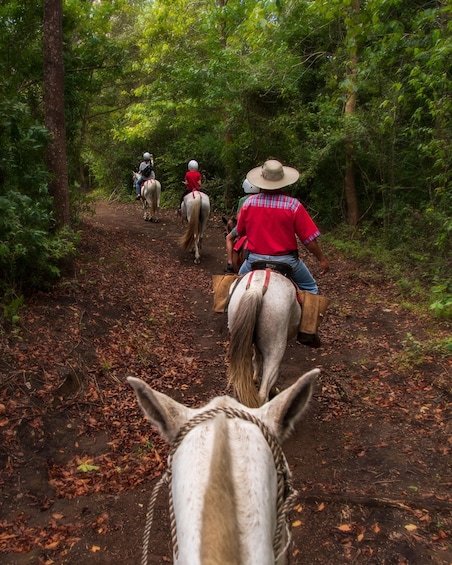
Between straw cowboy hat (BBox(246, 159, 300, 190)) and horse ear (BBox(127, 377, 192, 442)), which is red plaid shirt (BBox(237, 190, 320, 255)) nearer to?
straw cowboy hat (BBox(246, 159, 300, 190))

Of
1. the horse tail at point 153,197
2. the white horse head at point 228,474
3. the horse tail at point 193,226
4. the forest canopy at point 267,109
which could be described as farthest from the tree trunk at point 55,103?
the horse tail at point 153,197

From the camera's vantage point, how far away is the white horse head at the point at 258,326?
3771 millimetres

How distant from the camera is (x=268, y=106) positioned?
1433 cm

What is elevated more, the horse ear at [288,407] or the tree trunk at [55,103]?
the tree trunk at [55,103]

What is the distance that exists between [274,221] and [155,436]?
2618 millimetres

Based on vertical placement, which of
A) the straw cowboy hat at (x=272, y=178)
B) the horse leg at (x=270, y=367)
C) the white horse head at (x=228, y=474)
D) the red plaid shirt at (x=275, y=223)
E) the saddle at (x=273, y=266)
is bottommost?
the horse leg at (x=270, y=367)

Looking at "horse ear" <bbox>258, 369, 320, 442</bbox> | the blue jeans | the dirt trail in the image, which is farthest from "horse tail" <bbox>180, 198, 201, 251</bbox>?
"horse ear" <bbox>258, 369, 320, 442</bbox>

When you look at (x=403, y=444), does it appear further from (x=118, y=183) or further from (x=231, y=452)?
(x=118, y=183)

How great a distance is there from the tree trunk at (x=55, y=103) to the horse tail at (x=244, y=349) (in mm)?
4493

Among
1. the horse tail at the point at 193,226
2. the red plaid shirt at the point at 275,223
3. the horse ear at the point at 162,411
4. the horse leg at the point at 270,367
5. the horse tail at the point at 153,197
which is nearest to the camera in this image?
the horse ear at the point at 162,411

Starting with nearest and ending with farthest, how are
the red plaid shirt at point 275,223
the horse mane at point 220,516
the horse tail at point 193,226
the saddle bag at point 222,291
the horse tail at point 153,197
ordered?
the horse mane at point 220,516 → the red plaid shirt at point 275,223 → the saddle bag at point 222,291 → the horse tail at point 193,226 → the horse tail at point 153,197

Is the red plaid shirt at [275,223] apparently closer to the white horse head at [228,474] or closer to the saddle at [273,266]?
the saddle at [273,266]

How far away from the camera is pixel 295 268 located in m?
4.79

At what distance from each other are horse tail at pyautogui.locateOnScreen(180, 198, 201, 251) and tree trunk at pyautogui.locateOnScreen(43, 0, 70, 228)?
14.5 ft
